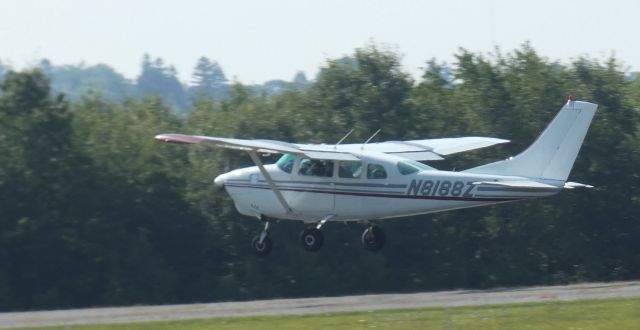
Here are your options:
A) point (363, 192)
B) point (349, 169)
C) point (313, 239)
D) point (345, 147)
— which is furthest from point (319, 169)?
point (313, 239)

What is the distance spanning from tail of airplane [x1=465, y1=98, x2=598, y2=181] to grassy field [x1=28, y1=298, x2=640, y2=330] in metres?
4.73

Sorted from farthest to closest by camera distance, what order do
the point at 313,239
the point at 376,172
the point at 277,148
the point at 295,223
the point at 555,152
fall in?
the point at 295,223, the point at 313,239, the point at 376,172, the point at 277,148, the point at 555,152

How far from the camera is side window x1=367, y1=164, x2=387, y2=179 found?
26984mm

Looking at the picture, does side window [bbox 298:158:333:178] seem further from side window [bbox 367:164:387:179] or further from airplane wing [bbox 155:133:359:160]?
side window [bbox 367:164:387:179]

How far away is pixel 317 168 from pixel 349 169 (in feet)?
2.28

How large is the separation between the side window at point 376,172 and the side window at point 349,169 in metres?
0.20

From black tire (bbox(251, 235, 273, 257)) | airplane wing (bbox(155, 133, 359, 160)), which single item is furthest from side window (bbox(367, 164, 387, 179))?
black tire (bbox(251, 235, 273, 257))

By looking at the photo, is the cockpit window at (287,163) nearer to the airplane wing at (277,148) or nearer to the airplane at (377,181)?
the airplane at (377,181)

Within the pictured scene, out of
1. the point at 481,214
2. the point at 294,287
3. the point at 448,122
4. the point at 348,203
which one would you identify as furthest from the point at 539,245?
the point at 348,203

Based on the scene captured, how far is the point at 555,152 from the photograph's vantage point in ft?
85.8

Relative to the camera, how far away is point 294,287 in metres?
40.7

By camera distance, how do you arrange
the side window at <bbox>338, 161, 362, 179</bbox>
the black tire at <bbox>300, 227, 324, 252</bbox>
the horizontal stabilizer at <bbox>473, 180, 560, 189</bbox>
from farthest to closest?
the black tire at <bbox>300, 227, 324, 252</bbox> < the side window at <bbox>338, 161, 362, 179</bbox> < the horizontal stabilizer at <bbox>473, 180, 560, 189</bbox>

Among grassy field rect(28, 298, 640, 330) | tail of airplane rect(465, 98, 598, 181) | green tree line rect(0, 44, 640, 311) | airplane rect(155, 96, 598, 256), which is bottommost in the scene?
green tree line rect(0, 44, 640, 311)

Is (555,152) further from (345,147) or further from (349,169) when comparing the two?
(345,147)
